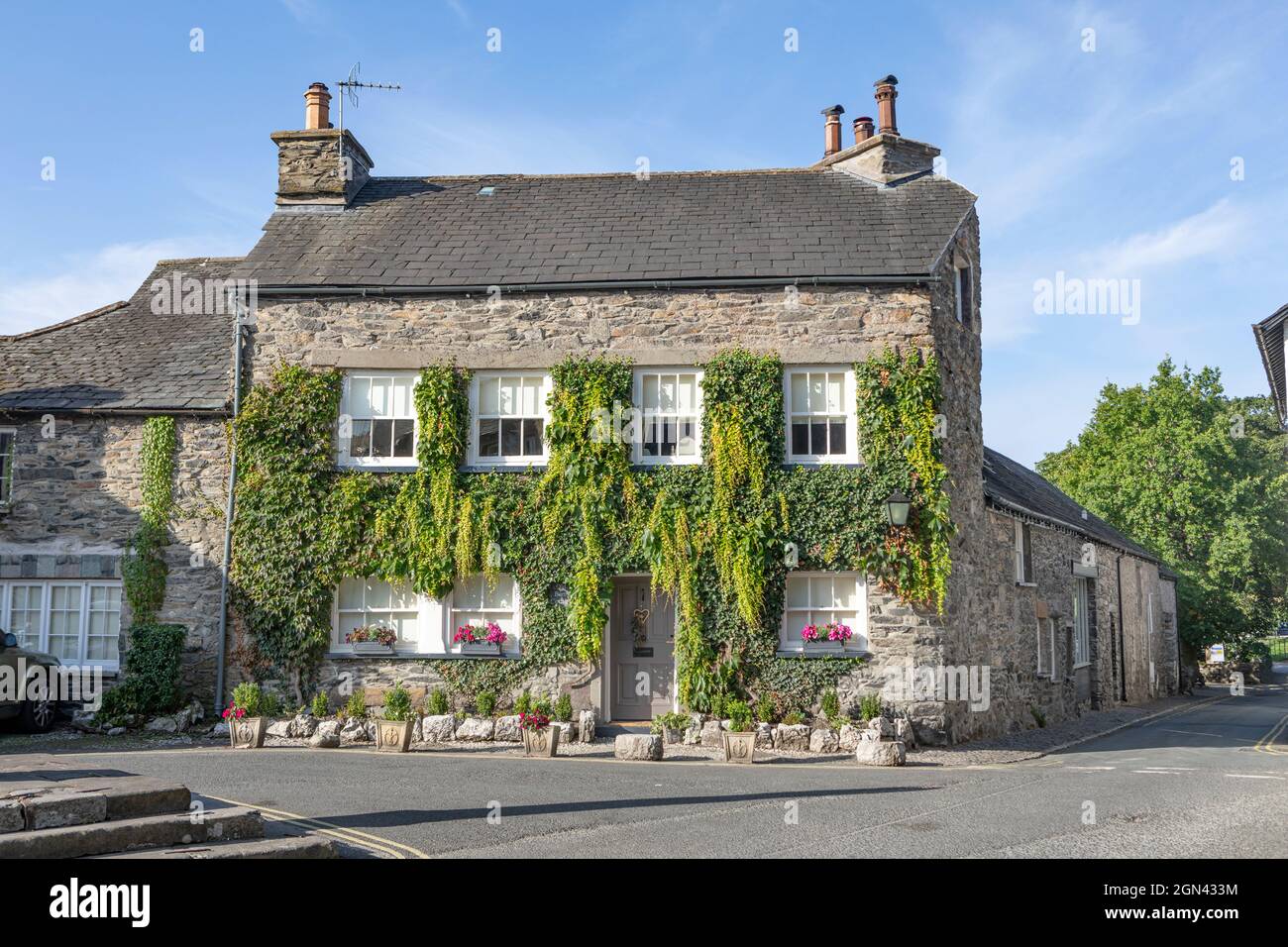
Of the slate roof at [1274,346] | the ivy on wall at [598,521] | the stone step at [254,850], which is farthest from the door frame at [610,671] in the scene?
the slate roof at [1274,346]

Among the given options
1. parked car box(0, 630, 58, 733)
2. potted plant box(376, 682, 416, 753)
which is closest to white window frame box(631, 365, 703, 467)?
potted plant box(376, 682, 416, 753)

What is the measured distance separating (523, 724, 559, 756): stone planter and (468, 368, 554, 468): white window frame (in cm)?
433

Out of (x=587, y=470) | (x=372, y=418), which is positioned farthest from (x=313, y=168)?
(x=587, y=470)

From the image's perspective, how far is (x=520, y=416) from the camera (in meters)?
16.3

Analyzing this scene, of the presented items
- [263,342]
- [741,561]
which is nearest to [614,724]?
[741,561]

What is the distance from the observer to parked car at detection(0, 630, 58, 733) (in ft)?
47.4

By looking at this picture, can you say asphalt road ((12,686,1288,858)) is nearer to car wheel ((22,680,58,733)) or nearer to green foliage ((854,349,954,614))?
car wheel ((22,680,58,733))

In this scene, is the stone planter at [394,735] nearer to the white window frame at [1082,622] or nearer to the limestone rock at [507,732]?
the limestone rock at [507,732]

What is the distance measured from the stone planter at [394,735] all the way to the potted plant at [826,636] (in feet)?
18.6

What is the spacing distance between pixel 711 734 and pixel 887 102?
11.8 metres

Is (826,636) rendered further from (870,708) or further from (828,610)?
(870,708)

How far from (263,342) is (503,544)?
497 centimetres

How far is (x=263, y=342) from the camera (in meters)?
16.6
